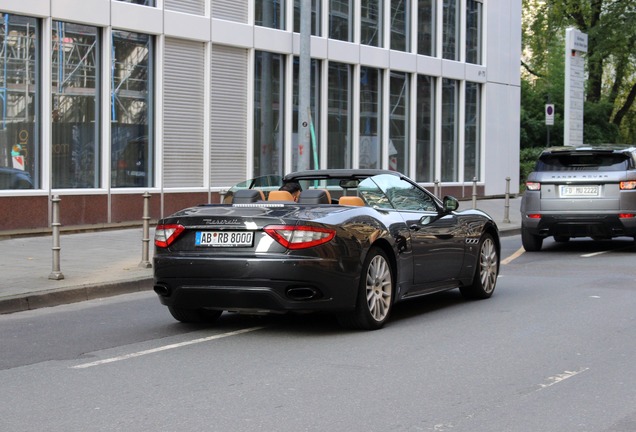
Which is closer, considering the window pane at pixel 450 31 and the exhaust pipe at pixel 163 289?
the exhaust pipe at pixel 163 289

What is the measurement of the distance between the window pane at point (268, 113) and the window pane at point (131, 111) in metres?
3.31

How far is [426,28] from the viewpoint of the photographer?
29.5 m

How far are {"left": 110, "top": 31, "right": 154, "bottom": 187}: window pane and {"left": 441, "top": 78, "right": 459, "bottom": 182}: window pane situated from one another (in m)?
12.4

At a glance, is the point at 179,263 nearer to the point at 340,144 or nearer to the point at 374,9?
the point at 340,144

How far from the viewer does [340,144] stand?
25938mm

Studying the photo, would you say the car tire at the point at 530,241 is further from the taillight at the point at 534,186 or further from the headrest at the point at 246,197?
the headrest at the point at 246,197

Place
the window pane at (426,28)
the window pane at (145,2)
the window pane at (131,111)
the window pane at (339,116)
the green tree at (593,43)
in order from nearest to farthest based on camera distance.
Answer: the window pane at (131,111) < the window pane at (145,2) < the window pane at (339,116) < the window pane at (426,28) < the green tree at (593,43)

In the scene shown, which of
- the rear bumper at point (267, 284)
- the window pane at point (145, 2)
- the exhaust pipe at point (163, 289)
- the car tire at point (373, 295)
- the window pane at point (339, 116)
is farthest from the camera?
the window pane at point (339, 116)

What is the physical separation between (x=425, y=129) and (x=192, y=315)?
70.1ft

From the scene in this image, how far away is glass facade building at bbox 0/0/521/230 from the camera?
18.0m

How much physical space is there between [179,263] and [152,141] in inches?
496

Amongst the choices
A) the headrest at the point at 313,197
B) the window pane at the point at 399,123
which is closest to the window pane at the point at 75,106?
the window pane at the point at 399,123

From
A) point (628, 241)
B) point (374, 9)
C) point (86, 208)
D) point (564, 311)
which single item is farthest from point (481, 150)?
point (564, 311)

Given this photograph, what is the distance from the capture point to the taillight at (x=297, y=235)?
7.90 meters
